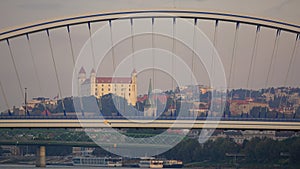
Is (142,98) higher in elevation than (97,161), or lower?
higher

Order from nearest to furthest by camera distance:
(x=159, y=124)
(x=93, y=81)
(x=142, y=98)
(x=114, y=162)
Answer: (x=159, y=124) < (x=142, y=98) < (x=93, y=81) < (x=114, y=162)

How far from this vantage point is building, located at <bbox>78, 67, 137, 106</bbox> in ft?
208

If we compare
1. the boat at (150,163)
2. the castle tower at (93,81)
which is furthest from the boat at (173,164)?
the castle tower at (93,81)

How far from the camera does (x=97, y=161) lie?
67.9 metres

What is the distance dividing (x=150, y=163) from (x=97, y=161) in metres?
5.95

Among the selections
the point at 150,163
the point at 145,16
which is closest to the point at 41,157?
the point at 150,163

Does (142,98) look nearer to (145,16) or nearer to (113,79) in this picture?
(113,79)

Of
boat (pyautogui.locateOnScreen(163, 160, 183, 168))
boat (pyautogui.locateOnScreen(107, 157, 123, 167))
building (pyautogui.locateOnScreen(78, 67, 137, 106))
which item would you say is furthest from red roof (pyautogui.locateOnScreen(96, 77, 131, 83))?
boat (pyautogui.locateOnScreen(163, 160, 183, 168))

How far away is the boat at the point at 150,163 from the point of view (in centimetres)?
6247

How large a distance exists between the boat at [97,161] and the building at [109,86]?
483 centimetres

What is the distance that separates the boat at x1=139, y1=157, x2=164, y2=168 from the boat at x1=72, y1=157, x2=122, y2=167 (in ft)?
8.36

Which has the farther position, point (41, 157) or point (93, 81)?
point (93, 81)

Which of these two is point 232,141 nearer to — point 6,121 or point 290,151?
point 290,151

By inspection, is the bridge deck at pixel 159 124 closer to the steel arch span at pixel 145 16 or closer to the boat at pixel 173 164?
the steel arch span at pixel 145 16
